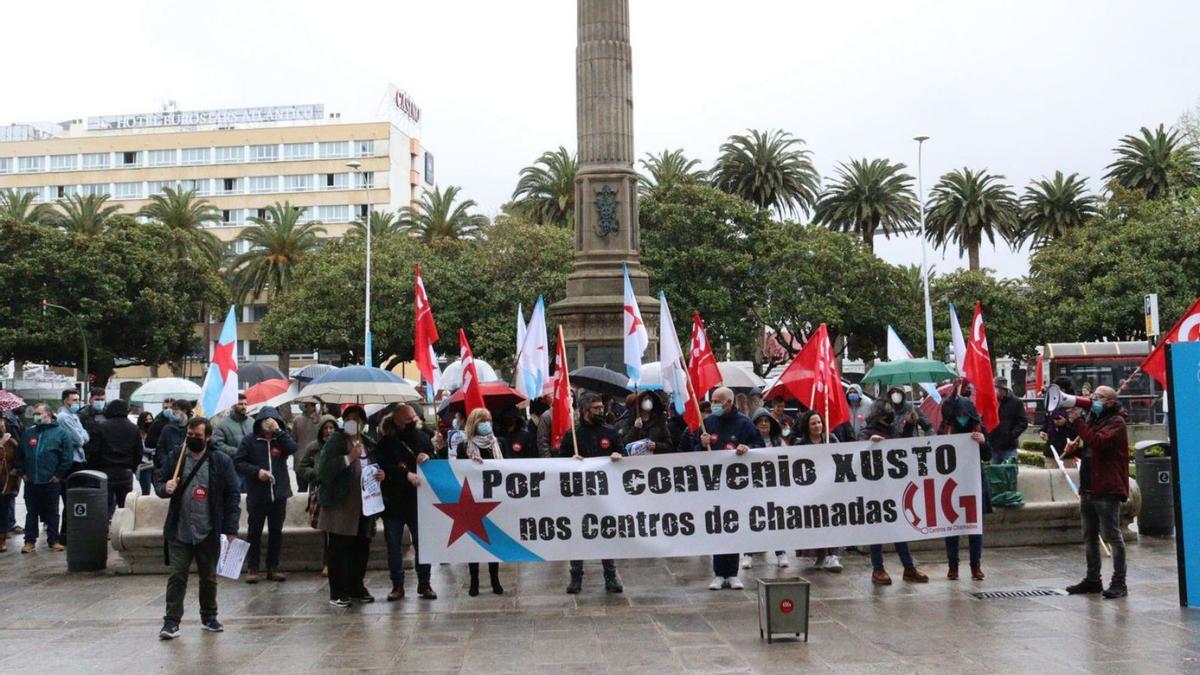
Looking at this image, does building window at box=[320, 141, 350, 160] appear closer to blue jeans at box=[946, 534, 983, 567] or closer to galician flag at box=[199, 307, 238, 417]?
galician flag at box=[199, 307, 238, 417]

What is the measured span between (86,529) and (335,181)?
3062 inches

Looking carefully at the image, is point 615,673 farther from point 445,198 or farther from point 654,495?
point 445,198

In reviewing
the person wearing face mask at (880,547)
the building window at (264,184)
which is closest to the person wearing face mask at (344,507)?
the person wearing face mask at (880,547)

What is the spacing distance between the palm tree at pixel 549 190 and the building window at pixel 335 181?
2898 centimetres

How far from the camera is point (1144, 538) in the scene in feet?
46.8

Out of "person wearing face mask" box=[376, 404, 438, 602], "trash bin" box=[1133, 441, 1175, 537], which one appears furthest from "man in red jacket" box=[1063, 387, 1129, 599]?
"person wearing face mask" box=[376, 404, 438, 602]

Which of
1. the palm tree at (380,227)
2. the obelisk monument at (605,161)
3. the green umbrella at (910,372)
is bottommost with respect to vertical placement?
the green umbrella at (910,372)

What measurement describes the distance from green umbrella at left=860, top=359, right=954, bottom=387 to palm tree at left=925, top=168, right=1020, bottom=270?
49215mm

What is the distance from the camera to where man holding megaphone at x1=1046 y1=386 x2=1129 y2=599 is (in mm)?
10445

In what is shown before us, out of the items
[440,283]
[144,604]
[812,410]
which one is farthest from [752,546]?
[440,283]

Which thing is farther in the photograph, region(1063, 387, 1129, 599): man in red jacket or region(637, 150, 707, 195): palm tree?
region(637, 150, 707, 195): palm tree

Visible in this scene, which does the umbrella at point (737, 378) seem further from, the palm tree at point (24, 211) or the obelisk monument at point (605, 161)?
the palm tree at point (24, 211)

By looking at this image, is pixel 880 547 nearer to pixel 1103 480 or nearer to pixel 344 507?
pixel 1103 480

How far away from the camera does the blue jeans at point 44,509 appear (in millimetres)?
15156
